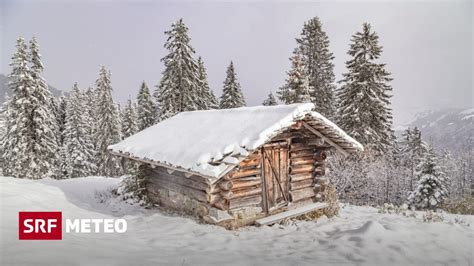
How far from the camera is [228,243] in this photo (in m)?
7.94

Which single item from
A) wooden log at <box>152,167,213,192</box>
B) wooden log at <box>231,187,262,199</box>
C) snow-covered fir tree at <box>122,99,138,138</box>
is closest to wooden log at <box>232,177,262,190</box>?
wooden log at <box>231,187,262,199</box>

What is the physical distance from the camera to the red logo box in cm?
694

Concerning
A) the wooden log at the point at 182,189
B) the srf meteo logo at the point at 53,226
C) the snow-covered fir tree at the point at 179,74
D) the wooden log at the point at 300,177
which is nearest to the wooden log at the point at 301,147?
the wooden log at the point at 300,177

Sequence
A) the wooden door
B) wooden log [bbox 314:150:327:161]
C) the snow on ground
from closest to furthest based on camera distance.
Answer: the snow on ground, the wooden door, wooden log [bbox 314:150:327:161]

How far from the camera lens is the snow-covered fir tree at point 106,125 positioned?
134 ft

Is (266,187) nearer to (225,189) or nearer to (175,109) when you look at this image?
(225,189)

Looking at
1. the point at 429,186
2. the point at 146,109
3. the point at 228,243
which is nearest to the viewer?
the point at 228,243

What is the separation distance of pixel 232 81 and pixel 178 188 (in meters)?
29.1

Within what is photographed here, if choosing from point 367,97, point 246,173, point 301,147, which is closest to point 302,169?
point 301,147

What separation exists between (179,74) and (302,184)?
19459 millimetres

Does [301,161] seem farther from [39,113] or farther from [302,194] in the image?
[39,113]

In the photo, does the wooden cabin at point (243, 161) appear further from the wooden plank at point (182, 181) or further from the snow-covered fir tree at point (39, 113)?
the snow-covered fir tree at point (39, 113)

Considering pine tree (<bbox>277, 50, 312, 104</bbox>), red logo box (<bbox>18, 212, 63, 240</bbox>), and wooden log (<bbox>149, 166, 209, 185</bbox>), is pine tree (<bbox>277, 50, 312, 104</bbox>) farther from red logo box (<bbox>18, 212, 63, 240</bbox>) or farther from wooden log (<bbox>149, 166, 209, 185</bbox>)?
red logo box (<bbox>18, 212, 63, 240</bbox>)

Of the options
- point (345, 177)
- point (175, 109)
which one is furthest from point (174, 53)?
point (345, 177)
